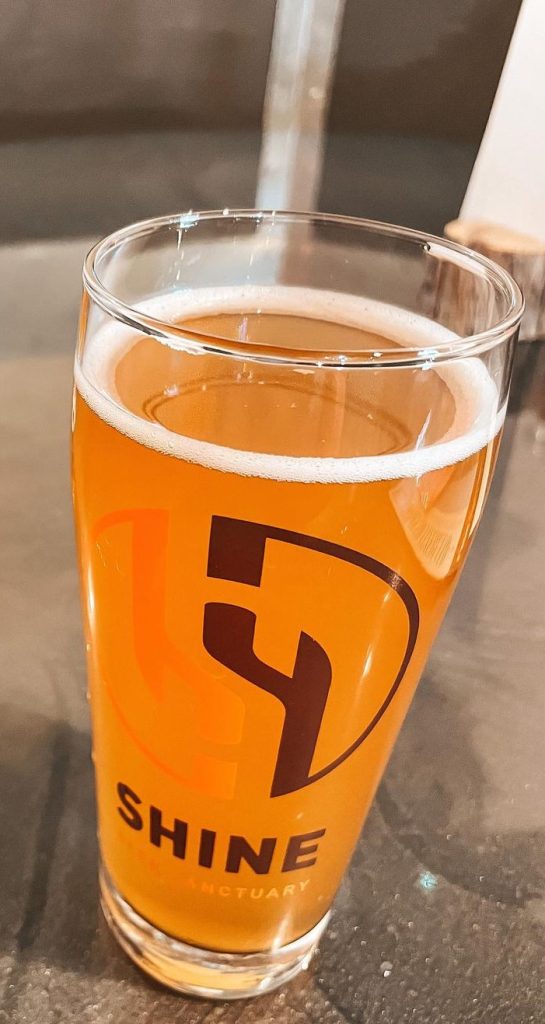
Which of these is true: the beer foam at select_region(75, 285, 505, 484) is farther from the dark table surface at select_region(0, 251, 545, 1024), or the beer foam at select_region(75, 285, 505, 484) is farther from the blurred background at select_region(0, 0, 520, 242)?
the blurred background at select_region(0, 0, 520, 242)

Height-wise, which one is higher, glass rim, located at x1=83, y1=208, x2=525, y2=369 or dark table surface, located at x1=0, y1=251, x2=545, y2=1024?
glass rim, located at x1=83, y1=208, x2=525, y2=369

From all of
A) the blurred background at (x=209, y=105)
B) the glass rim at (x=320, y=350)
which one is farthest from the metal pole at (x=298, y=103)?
the glass rim at (x=320, y=350)

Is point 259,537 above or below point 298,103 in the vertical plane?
above

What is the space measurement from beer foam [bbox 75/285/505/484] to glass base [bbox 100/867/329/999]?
0.89 ft

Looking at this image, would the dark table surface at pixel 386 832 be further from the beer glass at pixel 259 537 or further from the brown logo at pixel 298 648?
the brown logo at pixel 298 648

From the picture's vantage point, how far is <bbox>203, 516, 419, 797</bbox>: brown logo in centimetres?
34

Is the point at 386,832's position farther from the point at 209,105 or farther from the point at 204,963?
the point at 209,105

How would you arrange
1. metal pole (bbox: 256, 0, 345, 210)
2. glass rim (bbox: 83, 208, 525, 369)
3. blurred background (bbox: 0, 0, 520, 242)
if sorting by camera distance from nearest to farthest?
glass rim (bbox: 83, 208, 525, 369) → blurred background (bbox: 0, 0, 520, 242) → metal pole (bbox: 256, 0, 345, 210)

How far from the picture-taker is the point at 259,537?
1.12 feet

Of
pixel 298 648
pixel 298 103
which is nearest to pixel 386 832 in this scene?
pixel 298 648

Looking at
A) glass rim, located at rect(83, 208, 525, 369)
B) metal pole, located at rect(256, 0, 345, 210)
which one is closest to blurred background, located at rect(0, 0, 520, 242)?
metal pole, located at rect(256, 0, 345, 210)

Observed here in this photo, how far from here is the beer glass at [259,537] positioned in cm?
34

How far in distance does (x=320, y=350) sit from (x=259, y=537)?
0.23 feet

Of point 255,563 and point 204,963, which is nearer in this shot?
point 255,563
